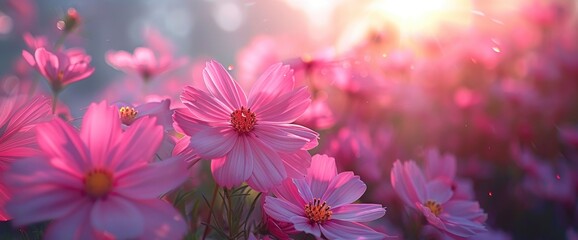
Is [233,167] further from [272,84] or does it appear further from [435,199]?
[435,199]

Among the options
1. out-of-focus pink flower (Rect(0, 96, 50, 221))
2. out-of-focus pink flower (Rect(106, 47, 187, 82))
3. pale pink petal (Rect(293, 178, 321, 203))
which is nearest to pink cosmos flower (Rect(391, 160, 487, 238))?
pale pink petal (Rect(293, 178, 321, 203))

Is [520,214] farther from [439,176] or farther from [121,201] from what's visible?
[121,201]

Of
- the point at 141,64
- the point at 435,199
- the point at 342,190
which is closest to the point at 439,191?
the point at 435,199

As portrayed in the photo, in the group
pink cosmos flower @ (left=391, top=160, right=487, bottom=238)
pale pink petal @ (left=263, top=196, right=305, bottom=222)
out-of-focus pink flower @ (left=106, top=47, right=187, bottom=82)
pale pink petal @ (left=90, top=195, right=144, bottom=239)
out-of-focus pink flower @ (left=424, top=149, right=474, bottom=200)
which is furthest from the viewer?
out-of-focus pink flower @ (left=106, top=47, right=187, bottom=82)

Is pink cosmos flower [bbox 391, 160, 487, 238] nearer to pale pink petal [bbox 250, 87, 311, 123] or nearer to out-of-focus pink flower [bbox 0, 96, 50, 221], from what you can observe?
pale pink petal [bbox 250, 87, 311, 123]

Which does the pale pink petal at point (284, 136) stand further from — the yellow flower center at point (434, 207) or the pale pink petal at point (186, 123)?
the yellow flower center at point (434, 207)

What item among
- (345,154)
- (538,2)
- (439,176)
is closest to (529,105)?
(538,2)
